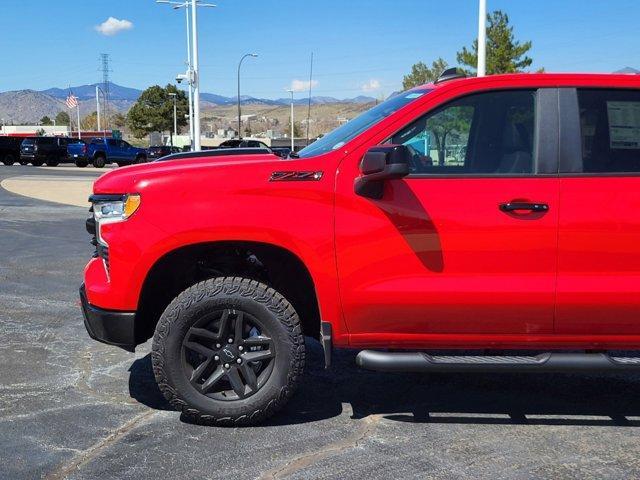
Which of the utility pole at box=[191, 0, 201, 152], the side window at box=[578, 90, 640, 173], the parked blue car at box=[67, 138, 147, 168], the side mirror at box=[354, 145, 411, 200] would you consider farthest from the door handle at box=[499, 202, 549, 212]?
the parked blue car at box=[67, 138, 147, 168]

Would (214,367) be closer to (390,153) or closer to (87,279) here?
(87,279)

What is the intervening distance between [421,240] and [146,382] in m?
2.29

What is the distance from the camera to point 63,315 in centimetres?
692

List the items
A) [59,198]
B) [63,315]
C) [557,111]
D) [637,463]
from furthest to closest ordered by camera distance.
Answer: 1. [59,198]
2. [63,315]
3. [557,111]
4. [637,463]

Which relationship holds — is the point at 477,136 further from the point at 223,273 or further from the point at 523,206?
the point at 223,273

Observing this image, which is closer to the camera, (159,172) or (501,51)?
(159,172)

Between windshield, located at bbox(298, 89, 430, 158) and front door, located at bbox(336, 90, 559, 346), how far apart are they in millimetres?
329

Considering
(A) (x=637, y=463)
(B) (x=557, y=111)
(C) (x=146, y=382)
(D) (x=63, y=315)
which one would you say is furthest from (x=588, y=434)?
(D) (x=63, y=315)

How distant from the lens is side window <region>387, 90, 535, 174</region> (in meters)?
4.08

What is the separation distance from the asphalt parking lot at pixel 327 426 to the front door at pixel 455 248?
638 millimetres

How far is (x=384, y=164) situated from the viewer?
12.5ft

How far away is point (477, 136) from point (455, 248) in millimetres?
688

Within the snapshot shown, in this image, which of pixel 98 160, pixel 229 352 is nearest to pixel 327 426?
pixel 229 352

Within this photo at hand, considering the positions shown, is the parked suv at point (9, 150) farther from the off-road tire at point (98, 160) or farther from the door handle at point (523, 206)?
the door handle at point (523, 206)
